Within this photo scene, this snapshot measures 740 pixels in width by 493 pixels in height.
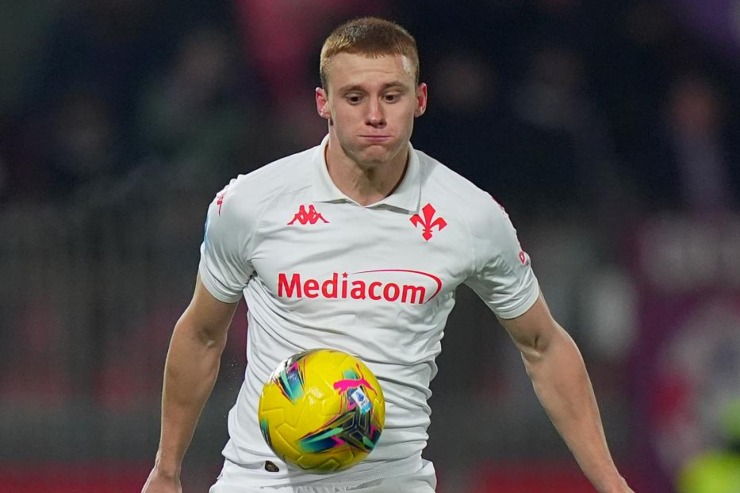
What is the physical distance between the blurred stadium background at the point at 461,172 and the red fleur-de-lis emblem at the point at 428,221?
340 cm

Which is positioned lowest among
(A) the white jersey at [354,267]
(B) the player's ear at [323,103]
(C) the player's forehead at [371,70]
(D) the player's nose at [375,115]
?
(A) the white jersey at [354,267]

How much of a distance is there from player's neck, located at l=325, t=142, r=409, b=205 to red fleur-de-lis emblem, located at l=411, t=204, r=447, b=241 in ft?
0.35

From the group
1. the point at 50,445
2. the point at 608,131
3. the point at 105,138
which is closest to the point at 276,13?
the point at 105,138

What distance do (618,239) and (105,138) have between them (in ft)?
10.2

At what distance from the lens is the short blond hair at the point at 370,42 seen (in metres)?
3.65

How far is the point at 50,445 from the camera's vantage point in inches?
277

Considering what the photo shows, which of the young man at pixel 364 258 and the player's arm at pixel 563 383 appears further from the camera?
the player's arm at pixel 563 383

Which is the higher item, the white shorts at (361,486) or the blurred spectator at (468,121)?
the blurred spectator at (468,121)

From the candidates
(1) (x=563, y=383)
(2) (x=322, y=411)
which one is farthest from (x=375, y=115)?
(1) (x=563, y=383)

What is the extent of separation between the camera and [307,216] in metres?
3.77

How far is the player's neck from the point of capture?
377cm

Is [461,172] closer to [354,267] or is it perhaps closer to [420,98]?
[420,98]

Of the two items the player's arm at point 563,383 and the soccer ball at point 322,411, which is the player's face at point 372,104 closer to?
the soccer ball at point 322,411

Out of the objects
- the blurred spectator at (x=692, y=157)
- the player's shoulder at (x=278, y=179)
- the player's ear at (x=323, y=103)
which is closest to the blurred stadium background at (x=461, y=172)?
the blurred spectator at (x=692, y=157)
